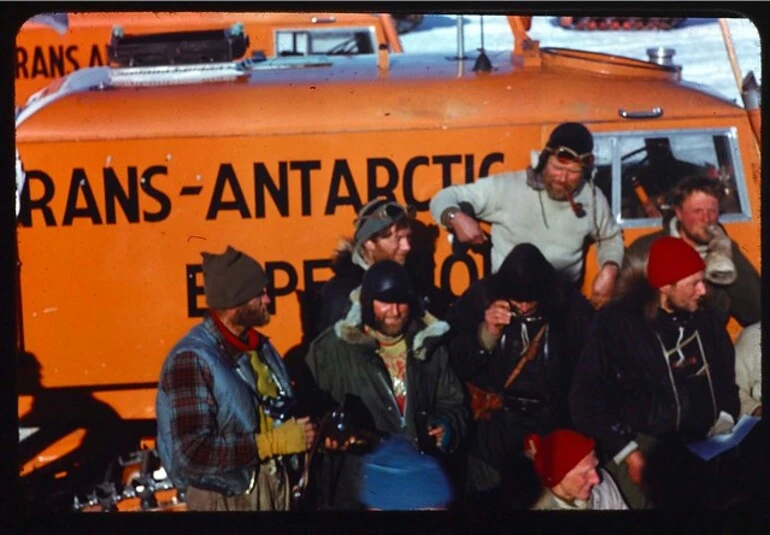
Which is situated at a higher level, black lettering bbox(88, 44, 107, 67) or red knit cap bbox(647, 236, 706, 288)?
black lettering bbox(88, 44, 107, 67)

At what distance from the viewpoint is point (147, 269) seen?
460 centimetres

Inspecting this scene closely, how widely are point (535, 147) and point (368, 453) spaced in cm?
123

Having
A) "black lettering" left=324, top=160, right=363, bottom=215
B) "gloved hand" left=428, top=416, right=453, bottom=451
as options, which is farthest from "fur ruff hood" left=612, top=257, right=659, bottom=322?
"black lettering" left=324, top=160, right=363, bottom=215

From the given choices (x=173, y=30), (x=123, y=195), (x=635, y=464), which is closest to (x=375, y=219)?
(x=123, y=195)

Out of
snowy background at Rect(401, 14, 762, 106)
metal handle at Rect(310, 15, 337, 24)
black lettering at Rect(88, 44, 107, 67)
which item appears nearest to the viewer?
snowy background at Rect(401, 14, 762, 106)

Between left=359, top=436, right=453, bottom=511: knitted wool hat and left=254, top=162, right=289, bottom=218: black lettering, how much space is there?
0.92 m

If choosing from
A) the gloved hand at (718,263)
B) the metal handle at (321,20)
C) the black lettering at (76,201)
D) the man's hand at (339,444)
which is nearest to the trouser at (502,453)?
the man's hand at (339,444)

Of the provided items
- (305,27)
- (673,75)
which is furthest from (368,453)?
(305,27)

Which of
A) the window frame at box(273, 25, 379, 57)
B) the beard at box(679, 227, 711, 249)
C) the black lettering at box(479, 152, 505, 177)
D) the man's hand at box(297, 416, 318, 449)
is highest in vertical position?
the window frame at box(273, 25, 379, 57)

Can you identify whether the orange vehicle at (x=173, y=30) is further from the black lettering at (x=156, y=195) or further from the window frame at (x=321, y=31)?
the black lettering at (x=156, y=195)

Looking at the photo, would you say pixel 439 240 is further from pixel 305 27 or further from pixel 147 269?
pixel 305 27

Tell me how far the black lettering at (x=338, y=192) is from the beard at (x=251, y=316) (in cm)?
42

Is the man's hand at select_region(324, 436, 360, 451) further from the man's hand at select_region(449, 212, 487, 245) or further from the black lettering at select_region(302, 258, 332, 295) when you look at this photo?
→ the man's hand at select_region(449, 212, 487, 245)

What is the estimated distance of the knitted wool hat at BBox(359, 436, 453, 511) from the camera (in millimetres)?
4512
